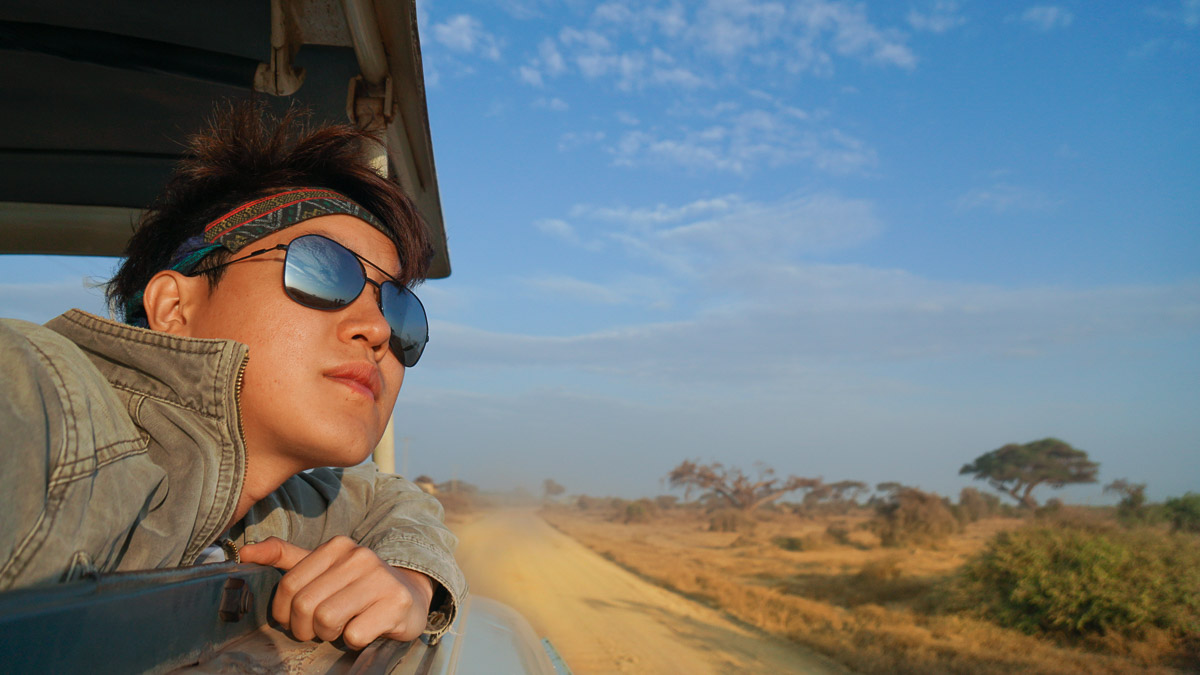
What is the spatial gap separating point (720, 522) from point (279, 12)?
3322 cm

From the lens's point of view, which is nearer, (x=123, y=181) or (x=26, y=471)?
(x=26, y=471)

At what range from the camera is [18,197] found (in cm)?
251

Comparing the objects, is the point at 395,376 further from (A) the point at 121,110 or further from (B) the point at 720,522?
(B) the point at 720,522

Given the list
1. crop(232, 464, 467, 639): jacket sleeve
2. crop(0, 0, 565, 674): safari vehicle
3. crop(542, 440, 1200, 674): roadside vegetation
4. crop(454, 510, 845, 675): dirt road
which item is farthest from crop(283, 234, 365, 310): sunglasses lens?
crop(542, 440, 1200, 674): roadside vegetation

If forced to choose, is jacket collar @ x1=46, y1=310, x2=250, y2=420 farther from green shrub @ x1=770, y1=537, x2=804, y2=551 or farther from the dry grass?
green shrub @ x1=770, y1=537, x2=804, y2=551

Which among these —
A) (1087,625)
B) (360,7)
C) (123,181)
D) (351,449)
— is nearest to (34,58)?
(123,181)

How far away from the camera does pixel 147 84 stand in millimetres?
2002

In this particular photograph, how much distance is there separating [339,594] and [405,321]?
28.8 inches

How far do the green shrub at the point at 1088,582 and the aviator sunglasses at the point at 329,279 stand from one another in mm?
10434

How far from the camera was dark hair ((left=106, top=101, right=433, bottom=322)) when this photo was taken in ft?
5.47

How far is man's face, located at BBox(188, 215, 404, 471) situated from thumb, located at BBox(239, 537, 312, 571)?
0.57ft

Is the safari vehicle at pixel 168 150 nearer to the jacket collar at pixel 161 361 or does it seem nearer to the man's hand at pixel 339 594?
the man's hand at pixel 339 594

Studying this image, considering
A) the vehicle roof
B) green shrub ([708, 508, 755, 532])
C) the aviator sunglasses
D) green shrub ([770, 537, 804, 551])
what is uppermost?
the vehicle roof

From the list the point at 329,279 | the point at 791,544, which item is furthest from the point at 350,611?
the point at 791,544
